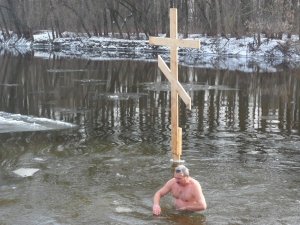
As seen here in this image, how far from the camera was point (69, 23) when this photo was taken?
63406 millimetres

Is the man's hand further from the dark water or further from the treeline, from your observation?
the treeline

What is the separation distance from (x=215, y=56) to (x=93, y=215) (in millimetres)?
40613

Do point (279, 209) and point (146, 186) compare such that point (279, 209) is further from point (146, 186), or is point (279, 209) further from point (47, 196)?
point (47, 196)

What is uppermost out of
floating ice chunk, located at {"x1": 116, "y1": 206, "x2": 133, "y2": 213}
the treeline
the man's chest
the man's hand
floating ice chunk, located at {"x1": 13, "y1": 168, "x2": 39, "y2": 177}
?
the treeline

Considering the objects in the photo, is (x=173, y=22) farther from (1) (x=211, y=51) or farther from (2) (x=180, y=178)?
(1) (x=211, y=51)

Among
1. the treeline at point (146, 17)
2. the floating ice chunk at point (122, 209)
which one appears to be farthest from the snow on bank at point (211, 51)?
the floating ice chunk at point (122, 209)

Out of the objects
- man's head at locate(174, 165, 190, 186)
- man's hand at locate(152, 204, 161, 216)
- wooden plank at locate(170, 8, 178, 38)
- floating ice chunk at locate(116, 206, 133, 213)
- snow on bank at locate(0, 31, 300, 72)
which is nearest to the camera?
man's head at locate(174, 165, 190, 186)

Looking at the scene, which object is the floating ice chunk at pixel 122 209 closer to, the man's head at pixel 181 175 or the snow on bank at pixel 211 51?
the man's head at pixel 181 175

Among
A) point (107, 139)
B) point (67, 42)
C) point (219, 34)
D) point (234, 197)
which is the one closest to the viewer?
point (234, 197)

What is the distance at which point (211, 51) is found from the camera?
50219 millimetres

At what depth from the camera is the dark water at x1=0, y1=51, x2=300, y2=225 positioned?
9.06 metres

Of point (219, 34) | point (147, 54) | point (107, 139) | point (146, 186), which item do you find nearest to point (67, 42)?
point (147, 54)

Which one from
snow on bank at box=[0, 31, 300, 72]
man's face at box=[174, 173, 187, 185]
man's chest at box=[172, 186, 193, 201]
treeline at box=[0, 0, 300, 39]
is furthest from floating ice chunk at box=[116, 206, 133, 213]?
treeline at box=[0, 0, 300, 39]

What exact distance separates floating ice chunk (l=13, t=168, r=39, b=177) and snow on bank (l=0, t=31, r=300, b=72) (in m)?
26.1
